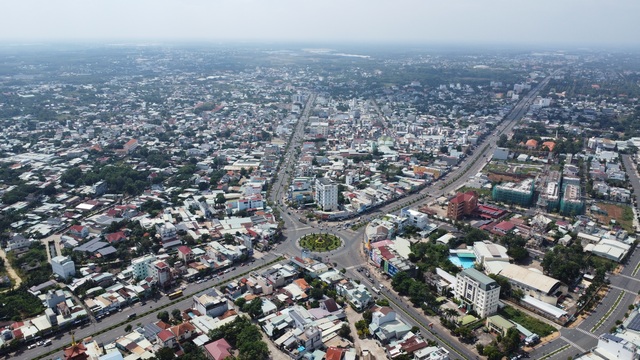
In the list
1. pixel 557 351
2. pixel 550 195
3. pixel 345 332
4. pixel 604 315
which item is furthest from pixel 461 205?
pixel 345 332

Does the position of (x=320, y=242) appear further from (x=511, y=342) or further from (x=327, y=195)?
(x=511, y=342)

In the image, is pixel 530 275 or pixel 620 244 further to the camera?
pixel 620 244

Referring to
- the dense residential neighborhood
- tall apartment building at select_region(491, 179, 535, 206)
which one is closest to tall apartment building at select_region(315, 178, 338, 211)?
the dense residential neighborhood

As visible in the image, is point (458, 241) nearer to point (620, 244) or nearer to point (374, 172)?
point (620, 244)

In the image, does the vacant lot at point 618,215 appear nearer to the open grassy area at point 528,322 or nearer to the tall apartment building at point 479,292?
the open grassy area at point 528,322

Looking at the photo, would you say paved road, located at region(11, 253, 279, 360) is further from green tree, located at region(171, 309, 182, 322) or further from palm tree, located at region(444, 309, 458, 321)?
palm tree, located at region(444, 309, 458, 321)

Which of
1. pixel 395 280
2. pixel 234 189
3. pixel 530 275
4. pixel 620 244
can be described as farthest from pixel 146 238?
pixel 620 244
